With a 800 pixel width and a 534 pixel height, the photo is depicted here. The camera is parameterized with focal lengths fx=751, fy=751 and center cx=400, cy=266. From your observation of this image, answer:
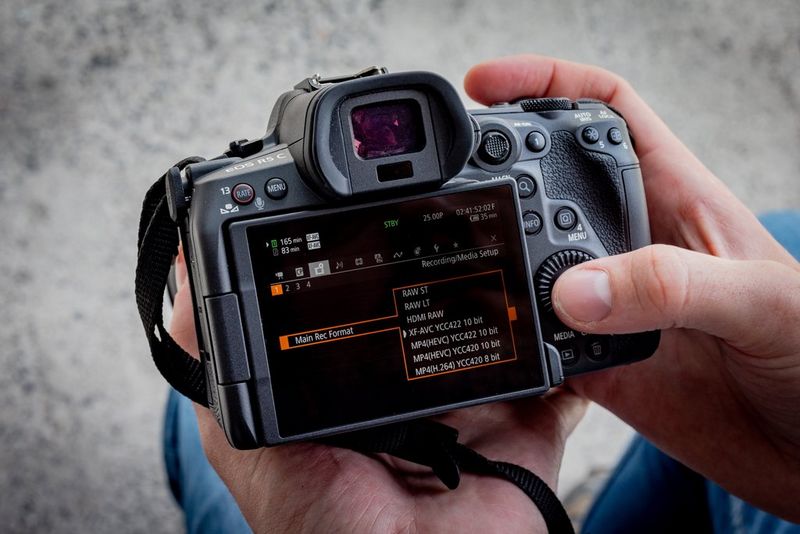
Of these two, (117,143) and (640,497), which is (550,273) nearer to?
(640,497)

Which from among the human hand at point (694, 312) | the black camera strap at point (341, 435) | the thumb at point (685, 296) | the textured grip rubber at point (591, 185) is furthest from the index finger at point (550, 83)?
the black camera strap at point (341, 435)

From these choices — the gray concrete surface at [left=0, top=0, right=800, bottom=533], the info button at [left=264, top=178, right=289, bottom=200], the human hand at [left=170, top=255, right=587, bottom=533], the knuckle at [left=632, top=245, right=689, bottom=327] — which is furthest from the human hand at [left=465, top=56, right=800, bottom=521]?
the gray concrete surface at [left=0, top=0, right=800, bottom=533]

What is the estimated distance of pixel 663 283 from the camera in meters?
0.68

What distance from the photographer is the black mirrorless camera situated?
0.70m

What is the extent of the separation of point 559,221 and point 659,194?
0.23m

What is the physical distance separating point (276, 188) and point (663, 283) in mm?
368

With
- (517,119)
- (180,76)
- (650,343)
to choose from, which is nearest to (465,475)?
(650,343)

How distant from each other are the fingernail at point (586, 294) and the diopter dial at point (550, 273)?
0.04 meters

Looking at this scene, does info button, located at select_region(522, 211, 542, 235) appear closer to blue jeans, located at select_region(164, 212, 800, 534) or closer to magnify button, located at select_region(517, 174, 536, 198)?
magnify button, located at select_region(517, 174, 536, 198)

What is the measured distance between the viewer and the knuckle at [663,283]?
0.68m

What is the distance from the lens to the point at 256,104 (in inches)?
58.2

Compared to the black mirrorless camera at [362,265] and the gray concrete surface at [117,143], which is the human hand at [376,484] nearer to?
the black mirrorless camera at [362,265]

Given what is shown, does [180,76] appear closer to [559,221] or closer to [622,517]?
[559,221]

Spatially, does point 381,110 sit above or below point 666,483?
above
